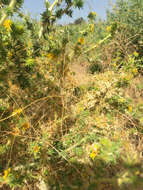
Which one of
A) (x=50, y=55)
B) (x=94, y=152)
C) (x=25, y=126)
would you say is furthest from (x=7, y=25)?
(x=94, y=152)

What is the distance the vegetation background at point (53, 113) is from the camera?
1.32 meters

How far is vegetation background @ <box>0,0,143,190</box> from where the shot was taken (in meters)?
1.32

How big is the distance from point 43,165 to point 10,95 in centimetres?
70

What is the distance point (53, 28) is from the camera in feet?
5.95

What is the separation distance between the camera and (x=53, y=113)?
1.75 meters

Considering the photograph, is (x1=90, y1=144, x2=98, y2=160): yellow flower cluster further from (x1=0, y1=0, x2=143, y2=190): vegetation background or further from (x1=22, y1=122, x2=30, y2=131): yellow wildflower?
(x1=22, y1=122, x2=30, y2=131): yellow wildflower

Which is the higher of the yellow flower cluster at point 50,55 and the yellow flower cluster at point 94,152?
the yellow flower cluster at point 50,55

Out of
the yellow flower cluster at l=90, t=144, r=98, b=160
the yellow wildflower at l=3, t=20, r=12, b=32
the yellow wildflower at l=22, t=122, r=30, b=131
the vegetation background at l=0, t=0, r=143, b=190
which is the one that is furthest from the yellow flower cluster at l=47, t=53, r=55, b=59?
the yellow flower cluster at l=90, t=144, r=98, b=160

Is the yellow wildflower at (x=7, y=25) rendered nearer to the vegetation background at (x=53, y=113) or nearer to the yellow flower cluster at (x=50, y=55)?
the vegetation background at (x=53, y=113)

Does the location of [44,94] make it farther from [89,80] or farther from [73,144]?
[89,80]

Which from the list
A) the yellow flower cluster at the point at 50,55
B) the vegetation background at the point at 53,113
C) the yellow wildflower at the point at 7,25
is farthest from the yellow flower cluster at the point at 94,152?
the yellow wildflower at the point at 7,25

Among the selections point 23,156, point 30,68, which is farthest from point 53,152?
point 30,68

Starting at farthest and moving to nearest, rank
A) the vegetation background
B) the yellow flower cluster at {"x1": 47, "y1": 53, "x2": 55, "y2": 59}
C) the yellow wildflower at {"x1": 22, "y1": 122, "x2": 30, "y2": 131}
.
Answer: the yellow flower cluster at {"x1": 47, "y1": 53, "x2": 55, "y2": 59} < the yellow wildflower at {"x1": 22, "y1": 122, "x2": 30, "y2": 131} < the vegetation background

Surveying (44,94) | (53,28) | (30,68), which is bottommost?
(44,94)
